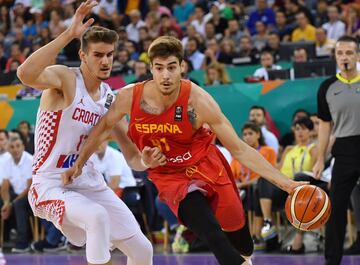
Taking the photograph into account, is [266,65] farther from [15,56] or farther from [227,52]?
[15,56]

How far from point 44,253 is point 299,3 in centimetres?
754

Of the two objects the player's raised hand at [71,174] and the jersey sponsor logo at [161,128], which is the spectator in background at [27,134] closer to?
the player's raised hand at [71,174]

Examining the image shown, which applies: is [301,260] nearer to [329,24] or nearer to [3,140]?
[3,140]

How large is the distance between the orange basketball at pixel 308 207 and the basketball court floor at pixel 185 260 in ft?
10.4

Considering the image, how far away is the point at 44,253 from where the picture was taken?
39.6 ft

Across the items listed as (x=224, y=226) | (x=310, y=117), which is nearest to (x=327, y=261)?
(x=224, y=226)

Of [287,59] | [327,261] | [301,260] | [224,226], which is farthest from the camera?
[287,59]

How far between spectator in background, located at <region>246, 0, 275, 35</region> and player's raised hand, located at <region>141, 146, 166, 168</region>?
1114 centimetres

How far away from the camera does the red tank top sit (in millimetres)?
6504

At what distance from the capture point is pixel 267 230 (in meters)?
11.1

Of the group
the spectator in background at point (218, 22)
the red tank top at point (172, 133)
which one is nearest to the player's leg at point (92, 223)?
the red tank top at point (172, 133)

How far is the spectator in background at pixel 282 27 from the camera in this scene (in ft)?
53.5

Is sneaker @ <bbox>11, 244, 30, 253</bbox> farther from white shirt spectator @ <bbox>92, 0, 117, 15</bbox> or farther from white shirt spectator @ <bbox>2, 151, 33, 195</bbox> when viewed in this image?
white shirt spectator @ <bbox>92, 0, 117, 15</bbox>

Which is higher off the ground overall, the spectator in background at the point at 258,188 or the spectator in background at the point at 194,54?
the spectator in background at the point at 194,54
